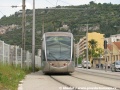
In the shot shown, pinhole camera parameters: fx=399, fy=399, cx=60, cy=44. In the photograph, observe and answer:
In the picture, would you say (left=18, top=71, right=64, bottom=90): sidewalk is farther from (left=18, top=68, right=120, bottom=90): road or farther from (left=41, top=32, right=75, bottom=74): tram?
(left=41, top=32, right=75, bottom=74): tram

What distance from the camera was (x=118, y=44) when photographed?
116875 mm

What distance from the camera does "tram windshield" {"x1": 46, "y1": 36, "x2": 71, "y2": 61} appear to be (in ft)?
100

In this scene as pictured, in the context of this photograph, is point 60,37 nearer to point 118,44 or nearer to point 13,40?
point 13,40

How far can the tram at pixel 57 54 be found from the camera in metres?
30.3

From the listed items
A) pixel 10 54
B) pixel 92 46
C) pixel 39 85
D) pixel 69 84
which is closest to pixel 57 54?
pixel 10 54

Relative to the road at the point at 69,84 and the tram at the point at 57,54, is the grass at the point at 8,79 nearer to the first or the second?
the road at the point at 69,84

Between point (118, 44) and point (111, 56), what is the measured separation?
410cm

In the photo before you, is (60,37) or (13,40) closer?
(60,37)

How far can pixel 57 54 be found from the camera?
100 feet

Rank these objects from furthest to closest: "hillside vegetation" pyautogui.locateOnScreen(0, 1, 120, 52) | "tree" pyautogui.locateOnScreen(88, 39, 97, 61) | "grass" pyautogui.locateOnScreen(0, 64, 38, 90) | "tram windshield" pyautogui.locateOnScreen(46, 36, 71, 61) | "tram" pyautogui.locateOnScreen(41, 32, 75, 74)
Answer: "tree" pyautogui.locateOnScreen(88, 39, 97, 61) → "hillside vegetation" pyautogui.locateOnScreen(0, 1, 120, 52) → "tram windshield" pyautogui.locateOnScreen(46, 36, 71, 61) → "tram" pyautogui.locateOnScreen(41, 32, 75, 74) → "grass" pyautogui.locateOnScreen(0, 64, 38, 90)

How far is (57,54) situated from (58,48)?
495mm

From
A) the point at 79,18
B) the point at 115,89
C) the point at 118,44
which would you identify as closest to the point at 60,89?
the point at 115,89

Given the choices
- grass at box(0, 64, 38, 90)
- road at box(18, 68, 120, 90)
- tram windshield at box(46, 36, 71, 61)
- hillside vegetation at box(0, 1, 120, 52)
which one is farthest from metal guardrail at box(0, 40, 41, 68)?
hillside vegetation at box(0, 1, 120, 52)

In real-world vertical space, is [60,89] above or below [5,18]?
below
